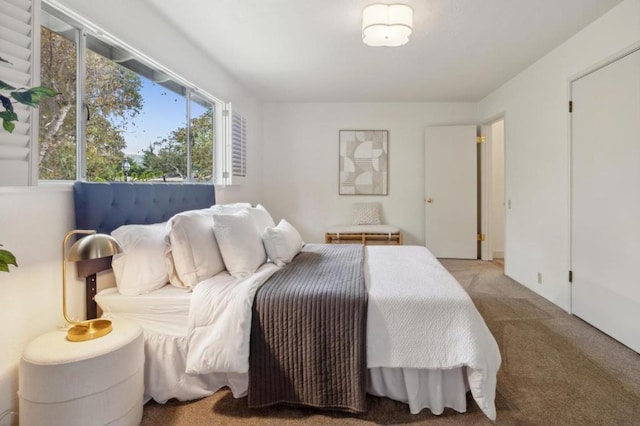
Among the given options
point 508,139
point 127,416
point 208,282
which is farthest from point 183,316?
point 508,139

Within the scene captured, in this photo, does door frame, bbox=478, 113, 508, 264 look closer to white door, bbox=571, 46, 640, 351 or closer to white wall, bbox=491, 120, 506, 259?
white wall, bbox=491, 120, 506, 259

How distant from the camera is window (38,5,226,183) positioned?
6.01 ft

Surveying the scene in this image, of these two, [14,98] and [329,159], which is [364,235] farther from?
[14,98]

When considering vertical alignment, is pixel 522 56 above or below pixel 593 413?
above

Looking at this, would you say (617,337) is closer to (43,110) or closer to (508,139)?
(508,139)

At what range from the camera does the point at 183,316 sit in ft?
6.17

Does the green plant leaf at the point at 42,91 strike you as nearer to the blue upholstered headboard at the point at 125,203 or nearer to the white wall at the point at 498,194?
the blue upholstered headboard at the point at 125,203

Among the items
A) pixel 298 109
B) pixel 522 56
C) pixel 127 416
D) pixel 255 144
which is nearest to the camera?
pixel 127 416

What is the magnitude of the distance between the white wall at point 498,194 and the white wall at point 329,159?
67 centimetres

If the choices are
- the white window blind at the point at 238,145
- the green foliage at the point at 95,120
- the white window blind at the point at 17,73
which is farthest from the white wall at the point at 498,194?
the white window blind at the point at 17,73

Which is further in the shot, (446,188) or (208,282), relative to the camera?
(446,188)

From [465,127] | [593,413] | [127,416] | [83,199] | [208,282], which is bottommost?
[593,413]

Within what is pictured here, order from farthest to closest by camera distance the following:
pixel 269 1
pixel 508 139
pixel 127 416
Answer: pixel 508 139
pixel 269 1
pixel 127 416

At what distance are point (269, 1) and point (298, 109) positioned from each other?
307cm
